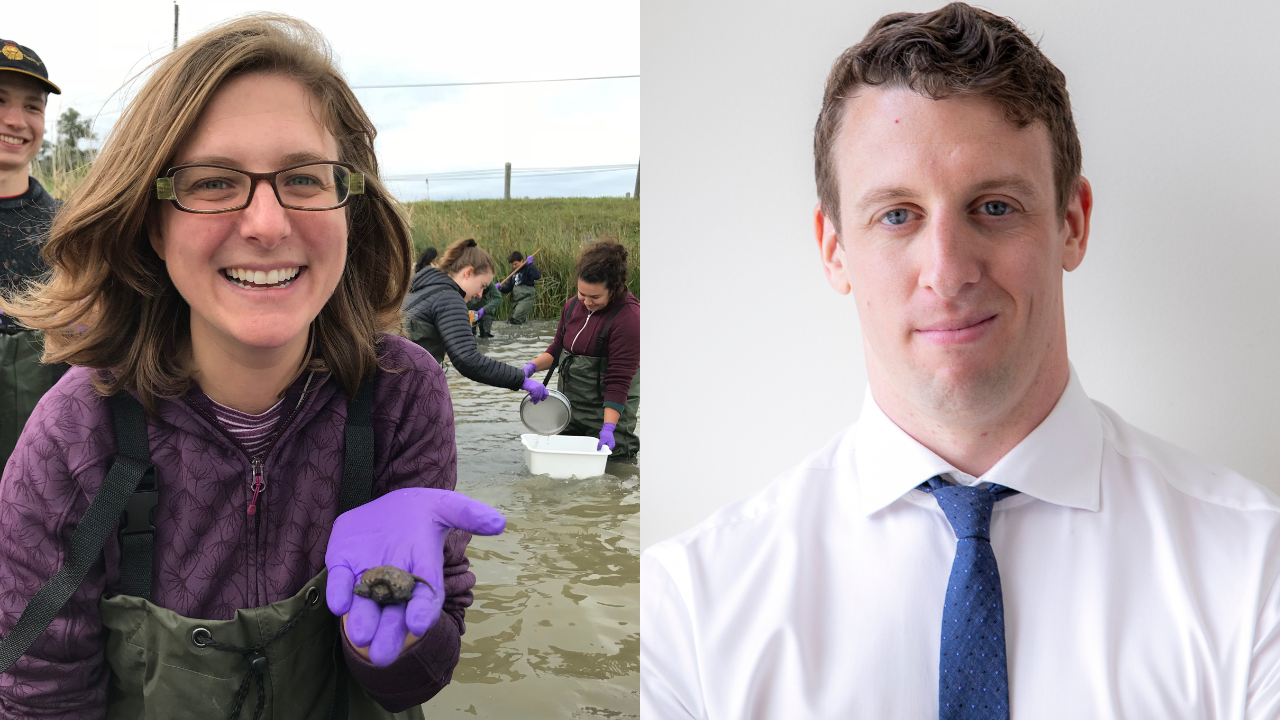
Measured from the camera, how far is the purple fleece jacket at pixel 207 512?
1.05 m

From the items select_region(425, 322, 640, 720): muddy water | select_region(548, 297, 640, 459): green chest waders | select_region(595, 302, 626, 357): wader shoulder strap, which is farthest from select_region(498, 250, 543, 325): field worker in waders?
select_region(595, 302, 626, 357): wader shoulder strap

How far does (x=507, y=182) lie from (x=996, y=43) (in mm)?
10815

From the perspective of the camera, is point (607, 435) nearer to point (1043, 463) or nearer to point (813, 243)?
point (813, 243)

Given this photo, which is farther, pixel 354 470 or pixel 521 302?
pixel 521 302

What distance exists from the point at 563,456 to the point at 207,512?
3380mm

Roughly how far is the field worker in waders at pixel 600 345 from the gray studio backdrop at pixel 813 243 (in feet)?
8.26

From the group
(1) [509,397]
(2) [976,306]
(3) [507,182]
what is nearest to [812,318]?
(2) [976,306]

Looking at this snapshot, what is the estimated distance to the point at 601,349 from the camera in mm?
4176

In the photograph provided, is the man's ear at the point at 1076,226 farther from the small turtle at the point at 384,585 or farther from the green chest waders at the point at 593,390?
the green chest waders at the point at 593,390

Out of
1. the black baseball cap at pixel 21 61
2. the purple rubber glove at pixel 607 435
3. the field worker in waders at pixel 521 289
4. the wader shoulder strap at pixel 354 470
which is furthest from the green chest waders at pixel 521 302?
the wader shoulder strap at pixel 354 470

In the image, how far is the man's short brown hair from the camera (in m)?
0.86

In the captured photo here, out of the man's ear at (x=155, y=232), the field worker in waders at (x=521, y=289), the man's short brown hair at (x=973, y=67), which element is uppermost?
the field worker in waders at (x=521, y=289)

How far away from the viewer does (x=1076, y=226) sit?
0.96 m

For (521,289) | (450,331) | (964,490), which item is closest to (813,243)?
(964,490)
